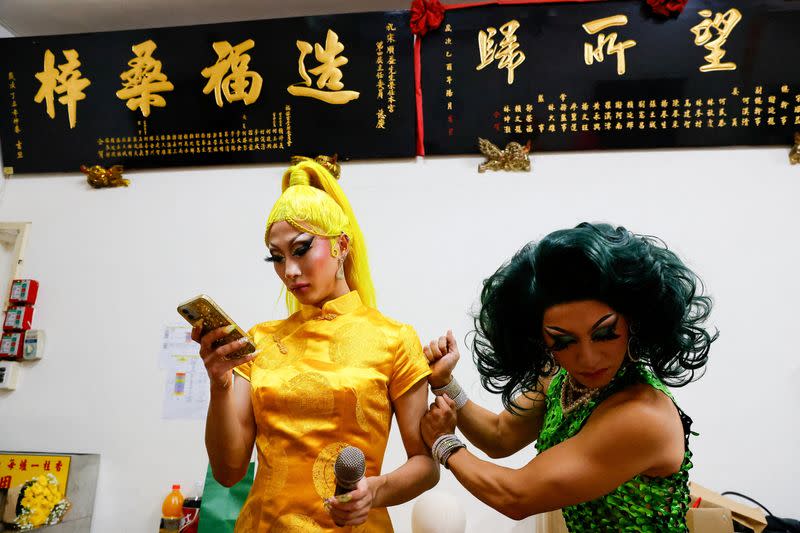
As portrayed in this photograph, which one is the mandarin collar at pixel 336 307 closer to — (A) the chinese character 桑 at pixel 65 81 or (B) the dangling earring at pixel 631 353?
(B) the dangling earring at pixel 631 353

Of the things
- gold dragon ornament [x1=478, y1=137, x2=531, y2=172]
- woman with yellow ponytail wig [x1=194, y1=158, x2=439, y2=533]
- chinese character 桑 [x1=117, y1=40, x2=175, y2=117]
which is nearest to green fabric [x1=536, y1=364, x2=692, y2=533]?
woman with yellow ponytail wig [x1=194, y1=158, x2=439, y2=533]

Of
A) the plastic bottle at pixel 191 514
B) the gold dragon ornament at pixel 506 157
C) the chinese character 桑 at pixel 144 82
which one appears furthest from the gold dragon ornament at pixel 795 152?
the plastic bottle at pixel 191 514

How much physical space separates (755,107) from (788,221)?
1.89 feet

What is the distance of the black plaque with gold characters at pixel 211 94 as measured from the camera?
2828 millimetres

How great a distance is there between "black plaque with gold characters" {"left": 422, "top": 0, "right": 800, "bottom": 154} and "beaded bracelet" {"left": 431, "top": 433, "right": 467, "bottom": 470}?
5.85 ft

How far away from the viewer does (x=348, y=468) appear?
116 cm

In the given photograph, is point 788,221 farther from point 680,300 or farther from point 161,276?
point 161,276

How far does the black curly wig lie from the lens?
121cm

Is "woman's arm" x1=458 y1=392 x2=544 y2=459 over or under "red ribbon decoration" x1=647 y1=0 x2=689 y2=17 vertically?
under

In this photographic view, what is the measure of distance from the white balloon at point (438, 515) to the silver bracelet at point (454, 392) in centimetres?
80

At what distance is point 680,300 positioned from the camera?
48.4 inches

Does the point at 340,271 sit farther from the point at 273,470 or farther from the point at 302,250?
the point at 273,470

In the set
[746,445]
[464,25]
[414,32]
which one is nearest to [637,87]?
[464,25]

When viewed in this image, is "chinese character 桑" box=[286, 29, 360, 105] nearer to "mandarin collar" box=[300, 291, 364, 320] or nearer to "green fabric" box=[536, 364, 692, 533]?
"mandarin collar" box=[300, 291, 364, 320]
